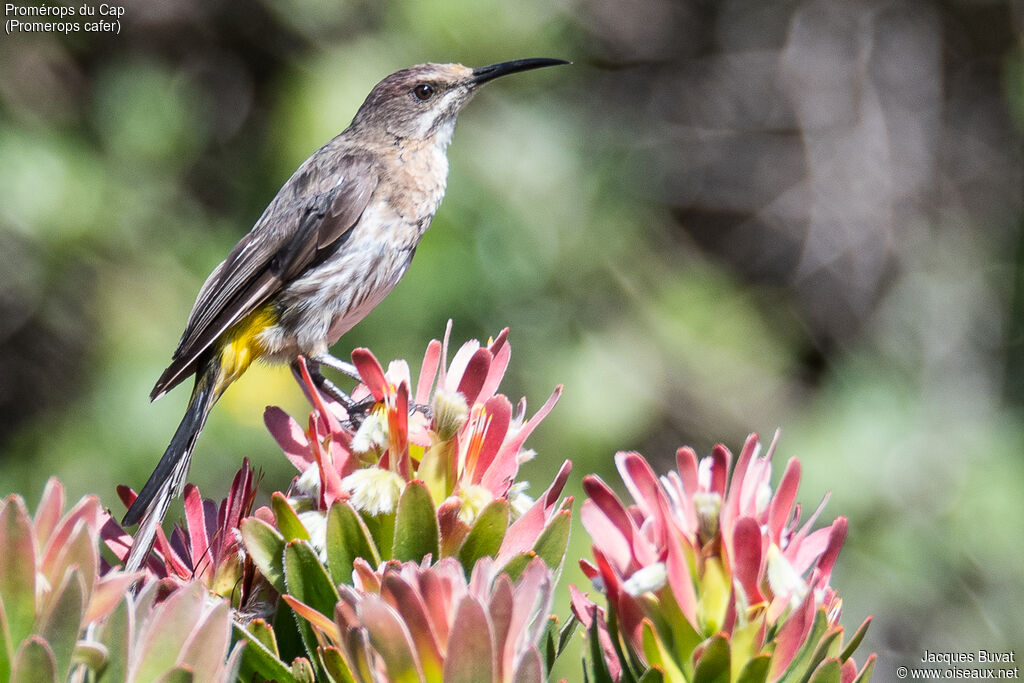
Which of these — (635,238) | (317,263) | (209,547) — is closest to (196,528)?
(209,547)

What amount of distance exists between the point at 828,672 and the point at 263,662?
0.64 metres

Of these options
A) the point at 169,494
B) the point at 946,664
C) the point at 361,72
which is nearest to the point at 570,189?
the point at 361,72

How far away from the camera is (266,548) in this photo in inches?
51.7

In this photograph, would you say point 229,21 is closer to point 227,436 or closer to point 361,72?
point 361,72

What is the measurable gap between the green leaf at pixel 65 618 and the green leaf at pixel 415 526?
357 mm

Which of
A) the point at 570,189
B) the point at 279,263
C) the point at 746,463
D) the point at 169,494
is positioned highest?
the point at 570,189

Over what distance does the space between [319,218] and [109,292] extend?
7.59ft

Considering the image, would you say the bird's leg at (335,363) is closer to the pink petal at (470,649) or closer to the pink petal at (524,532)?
the pink petal at (524,532)

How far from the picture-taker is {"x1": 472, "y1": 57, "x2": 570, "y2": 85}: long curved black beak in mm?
3605

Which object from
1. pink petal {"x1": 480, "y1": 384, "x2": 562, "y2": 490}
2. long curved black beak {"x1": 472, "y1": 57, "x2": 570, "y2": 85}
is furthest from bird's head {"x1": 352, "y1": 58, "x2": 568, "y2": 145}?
pink petal {"x1": 480, "y1": 384, "x2": 562, "y2": 490}

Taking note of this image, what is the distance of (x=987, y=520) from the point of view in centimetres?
541

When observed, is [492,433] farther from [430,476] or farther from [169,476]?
[169,476]

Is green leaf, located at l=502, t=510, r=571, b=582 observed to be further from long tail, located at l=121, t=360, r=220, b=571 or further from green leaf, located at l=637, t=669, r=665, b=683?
long tail, located at l=121, t=360, r=220, b=571

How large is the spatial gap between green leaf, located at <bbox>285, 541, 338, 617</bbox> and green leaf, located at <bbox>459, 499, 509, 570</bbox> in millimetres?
171
